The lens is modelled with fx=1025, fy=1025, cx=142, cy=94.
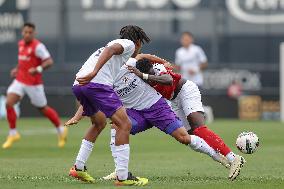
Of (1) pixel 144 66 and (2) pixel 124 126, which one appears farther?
(1) pixel 144 66

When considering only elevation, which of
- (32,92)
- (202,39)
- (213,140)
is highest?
(213,140)

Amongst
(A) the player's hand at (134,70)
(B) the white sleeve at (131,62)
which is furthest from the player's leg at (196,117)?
(A) the player's hand at (134,70)

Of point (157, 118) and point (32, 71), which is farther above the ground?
point (157, 118)

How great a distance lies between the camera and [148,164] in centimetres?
1525

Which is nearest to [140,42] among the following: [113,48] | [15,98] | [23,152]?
[113,48]

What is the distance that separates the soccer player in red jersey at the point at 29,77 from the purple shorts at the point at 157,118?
23.3 ft

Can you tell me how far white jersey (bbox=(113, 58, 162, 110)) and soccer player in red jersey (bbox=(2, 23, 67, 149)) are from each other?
7.07m

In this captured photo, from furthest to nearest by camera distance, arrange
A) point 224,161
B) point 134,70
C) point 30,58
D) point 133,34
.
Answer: point 30,58
point 224,161
point 134,70
point 133,34

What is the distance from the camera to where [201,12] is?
32.4 meters

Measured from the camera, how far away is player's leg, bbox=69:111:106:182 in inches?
472

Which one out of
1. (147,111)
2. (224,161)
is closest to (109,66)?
(147,111)

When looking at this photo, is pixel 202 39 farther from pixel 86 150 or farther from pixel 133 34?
pixel 133 34

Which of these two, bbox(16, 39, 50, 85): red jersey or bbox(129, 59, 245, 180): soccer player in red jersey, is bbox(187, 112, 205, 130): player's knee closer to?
bbox(129, 59, 245, 180): soccer player in red jersey

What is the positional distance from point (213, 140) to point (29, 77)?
822cm
